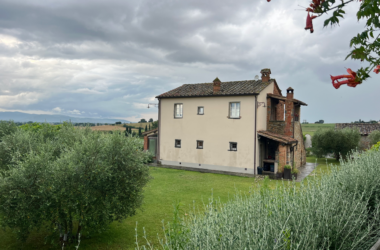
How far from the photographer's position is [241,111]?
20.0m

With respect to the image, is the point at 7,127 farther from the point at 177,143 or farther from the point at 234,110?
the point at 234,110

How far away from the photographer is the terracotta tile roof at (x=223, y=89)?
793 inches

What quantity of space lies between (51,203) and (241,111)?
15893 mm

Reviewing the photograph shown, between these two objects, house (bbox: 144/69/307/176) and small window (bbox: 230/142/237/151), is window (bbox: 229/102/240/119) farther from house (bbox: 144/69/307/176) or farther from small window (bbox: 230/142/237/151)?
small window (bbox: 230/142/237/151)

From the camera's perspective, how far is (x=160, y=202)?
489 inches

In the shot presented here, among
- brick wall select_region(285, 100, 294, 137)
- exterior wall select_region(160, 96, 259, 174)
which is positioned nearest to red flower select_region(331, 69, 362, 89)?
exterior wall select_region(160, 96, 259, 174)

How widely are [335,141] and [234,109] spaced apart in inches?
534

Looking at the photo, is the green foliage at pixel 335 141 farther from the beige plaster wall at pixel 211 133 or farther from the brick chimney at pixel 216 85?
the brick chimney at pixel 216 85

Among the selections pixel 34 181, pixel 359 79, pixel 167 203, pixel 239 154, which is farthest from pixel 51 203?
pixel 239 154

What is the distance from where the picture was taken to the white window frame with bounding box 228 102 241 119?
20294 mm

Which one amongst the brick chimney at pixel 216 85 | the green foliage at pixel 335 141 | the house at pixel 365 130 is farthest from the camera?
the house at pixel 365 130

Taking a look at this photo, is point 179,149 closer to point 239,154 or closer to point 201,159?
point 201,159

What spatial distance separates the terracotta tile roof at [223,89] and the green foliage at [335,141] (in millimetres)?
10800

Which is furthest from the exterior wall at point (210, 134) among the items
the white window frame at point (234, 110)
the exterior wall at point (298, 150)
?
the exterior wall at point (298, 150)
